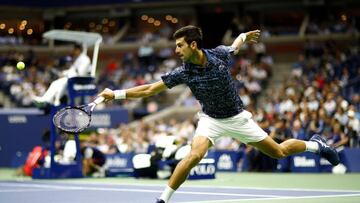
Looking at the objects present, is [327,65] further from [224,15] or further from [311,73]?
[224,15]

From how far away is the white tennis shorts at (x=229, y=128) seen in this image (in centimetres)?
936

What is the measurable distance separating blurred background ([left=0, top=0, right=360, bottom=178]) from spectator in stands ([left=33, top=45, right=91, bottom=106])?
1.16ft

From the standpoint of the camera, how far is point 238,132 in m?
9.50

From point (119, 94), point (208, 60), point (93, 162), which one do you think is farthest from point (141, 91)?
point (93, 162)

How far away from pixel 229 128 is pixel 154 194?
3586 millimetres

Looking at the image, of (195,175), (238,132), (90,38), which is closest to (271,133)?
(195,175)

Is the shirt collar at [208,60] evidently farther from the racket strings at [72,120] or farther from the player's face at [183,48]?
the racket strings at [72,120]

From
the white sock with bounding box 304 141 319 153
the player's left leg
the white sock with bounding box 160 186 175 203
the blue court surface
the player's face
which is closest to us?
the white sock with bounding box 160 186 175 203

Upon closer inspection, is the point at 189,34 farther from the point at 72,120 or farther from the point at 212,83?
the point at 72,120

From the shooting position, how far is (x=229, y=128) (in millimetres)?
9445

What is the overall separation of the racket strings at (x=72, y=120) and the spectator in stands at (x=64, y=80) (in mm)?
8784

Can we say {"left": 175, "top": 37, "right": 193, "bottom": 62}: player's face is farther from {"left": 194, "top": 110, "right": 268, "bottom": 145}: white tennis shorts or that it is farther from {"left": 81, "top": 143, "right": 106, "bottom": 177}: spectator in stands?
{"left": 81, "top": 143, "right": 106, "bottom": 177}: spectator in stands

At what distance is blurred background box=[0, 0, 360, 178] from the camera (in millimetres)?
21219

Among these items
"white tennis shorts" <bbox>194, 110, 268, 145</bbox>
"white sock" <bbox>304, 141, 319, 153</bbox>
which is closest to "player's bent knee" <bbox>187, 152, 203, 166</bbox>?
"white tennis shorts" <bbox>194, 110, 268, 145</bbox>
